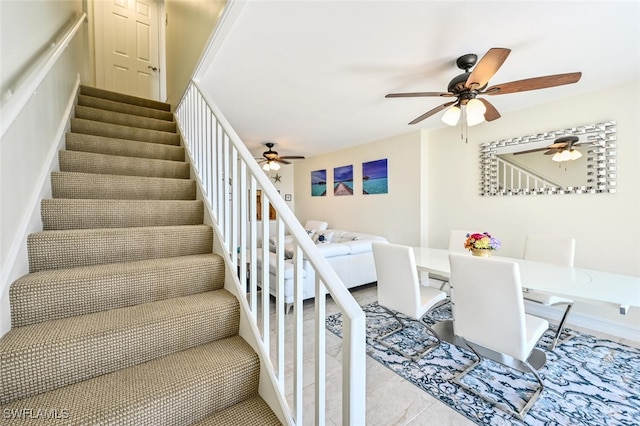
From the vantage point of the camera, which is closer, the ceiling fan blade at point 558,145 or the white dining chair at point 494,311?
the white dining chair at point 494,311

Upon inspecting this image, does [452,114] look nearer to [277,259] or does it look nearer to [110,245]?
[277,259]

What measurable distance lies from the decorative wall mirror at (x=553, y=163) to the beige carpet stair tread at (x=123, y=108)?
413 centimetres

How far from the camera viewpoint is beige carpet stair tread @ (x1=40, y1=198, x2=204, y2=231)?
158 centimetres

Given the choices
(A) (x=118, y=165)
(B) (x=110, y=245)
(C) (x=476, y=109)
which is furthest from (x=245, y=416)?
(C) (x=476, y=109)

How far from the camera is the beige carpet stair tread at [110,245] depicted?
138cm

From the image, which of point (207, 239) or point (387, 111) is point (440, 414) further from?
point (387, 111)

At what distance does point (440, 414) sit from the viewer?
5.41ft

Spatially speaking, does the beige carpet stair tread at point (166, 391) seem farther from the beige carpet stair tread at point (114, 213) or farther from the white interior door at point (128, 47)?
the white interior door at point (128, 47)

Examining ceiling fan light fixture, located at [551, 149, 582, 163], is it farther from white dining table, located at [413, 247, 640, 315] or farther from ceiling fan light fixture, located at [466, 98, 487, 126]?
ceiling fan light fixture, located at [466, 98, 487, 126]

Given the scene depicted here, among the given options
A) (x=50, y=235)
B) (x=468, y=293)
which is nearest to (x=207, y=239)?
(x=50, y=235)

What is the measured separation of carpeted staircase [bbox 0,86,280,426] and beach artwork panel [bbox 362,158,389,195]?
3.49 metres

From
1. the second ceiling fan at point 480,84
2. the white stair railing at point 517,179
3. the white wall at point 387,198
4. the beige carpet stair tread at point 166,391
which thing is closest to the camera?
the beige carpet stair tread at point 166,391

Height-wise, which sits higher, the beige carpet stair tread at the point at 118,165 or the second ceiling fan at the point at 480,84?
the second ceiling fan at the point at 480,84

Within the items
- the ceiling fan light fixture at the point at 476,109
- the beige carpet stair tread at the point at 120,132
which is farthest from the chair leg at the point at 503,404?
the beige carpet stair tread at the point at 120,132
